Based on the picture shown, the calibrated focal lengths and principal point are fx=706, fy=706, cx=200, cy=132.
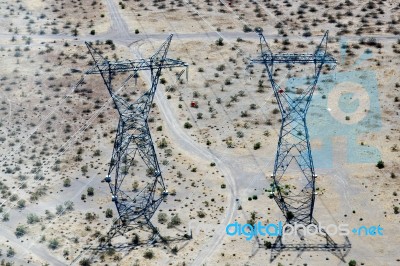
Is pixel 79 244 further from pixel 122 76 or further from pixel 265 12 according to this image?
pixel 265 12

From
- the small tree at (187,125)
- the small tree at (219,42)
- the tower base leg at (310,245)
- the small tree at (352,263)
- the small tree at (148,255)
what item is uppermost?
the small tree at (219,42)

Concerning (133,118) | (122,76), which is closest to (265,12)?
(122,76)

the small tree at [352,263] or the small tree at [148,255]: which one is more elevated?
the small tree at [352,263]

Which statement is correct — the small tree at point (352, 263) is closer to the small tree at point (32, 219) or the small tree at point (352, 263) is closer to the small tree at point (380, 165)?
the small tree at point (380, 165)

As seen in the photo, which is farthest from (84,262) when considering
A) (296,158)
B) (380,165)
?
(380,165)

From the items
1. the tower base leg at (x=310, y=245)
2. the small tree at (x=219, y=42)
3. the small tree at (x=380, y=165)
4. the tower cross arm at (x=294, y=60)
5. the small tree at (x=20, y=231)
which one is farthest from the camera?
the small tree at (x=219, y=42)

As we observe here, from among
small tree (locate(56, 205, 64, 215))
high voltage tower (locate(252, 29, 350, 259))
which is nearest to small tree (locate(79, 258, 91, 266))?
small tree (locate(56, 205, 64, 215))

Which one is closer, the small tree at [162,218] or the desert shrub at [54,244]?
the desert shrub at [54,244]

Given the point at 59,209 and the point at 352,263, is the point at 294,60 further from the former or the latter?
the point at 59,209

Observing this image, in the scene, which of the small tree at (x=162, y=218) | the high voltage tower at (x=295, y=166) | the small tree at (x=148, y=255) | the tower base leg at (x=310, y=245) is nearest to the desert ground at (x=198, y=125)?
the small tree at (x=148, y=255)
